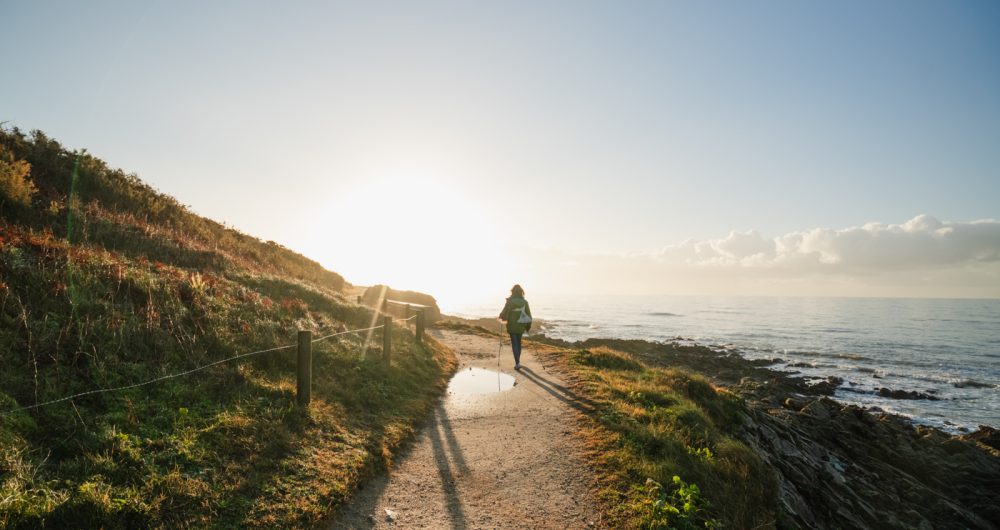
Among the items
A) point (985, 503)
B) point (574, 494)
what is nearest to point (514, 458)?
point (574, 494)

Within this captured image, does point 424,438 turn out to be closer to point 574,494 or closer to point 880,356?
point 574,494

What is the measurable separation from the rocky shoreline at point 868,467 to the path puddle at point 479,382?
21.6 feet

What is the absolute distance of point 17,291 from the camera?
7.38 m

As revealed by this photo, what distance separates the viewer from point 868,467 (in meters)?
14.1

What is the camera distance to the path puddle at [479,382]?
1245 centimetres

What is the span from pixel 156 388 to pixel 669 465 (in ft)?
28.2

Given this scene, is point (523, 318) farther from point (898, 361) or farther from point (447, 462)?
point (898, 361)

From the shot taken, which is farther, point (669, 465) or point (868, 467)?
point (868, 467)

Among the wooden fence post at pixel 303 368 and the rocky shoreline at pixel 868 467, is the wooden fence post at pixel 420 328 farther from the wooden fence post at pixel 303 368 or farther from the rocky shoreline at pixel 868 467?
the rocky shoreline at pixel 868 467

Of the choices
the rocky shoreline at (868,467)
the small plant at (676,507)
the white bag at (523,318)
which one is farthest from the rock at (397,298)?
the small plant at (676,507)

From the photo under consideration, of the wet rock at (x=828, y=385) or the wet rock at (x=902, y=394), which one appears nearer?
the wet rock at (x=902, y=394)

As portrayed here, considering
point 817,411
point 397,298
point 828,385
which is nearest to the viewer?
point 817,411

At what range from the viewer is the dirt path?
18.9 ft

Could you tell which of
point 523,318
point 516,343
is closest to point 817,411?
point 516,343
